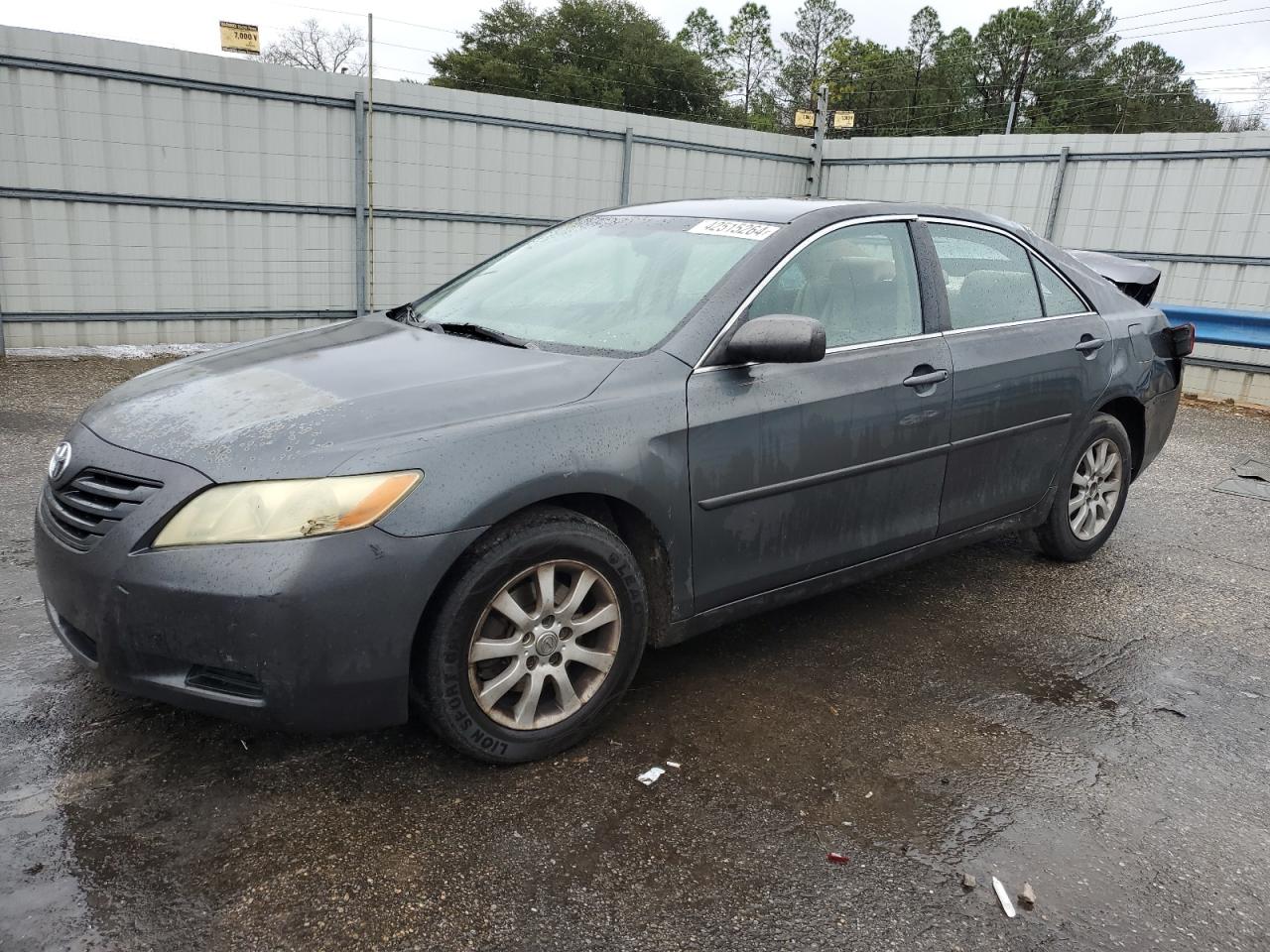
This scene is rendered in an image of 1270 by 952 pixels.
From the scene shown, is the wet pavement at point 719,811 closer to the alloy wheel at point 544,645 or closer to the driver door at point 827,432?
the alloy wheel at point 544,645

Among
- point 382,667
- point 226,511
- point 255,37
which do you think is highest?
Result: point 255,37

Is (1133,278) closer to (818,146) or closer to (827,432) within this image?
(827,432)

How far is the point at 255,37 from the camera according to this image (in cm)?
979

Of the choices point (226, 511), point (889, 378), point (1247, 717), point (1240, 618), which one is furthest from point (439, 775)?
point (1240, 618)

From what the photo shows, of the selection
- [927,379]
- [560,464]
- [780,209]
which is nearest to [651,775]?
[560,464]

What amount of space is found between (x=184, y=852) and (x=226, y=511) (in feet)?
2.74

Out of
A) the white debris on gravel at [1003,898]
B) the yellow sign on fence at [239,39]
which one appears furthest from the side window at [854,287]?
the yellow sign on fence at [239,39]

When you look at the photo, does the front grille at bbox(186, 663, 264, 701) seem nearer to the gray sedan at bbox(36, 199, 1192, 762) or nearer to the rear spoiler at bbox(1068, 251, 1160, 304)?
the gray sedan at bbox(36, 199, 1192, 762)

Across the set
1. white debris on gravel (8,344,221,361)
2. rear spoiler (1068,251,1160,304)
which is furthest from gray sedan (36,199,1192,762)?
white debris on gravel (8,344,221,361)

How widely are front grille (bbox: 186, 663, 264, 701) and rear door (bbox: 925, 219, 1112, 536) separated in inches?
103

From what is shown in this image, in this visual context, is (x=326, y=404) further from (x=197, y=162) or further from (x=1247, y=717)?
(x=197, y=162)

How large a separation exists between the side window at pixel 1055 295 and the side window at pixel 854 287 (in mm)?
905

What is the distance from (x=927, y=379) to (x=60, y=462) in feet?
9.41

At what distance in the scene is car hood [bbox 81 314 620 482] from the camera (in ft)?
8.18
